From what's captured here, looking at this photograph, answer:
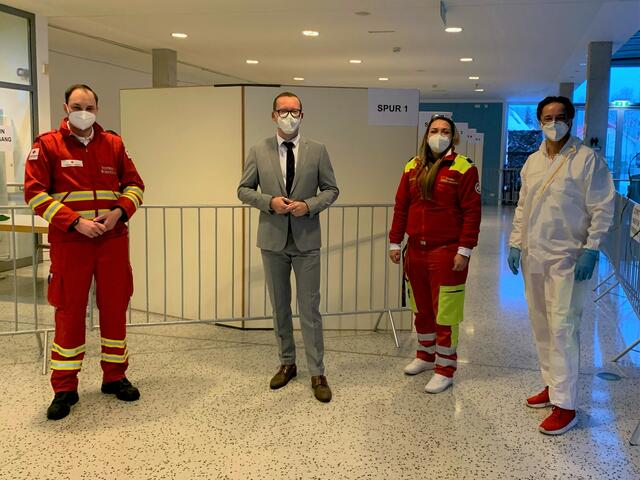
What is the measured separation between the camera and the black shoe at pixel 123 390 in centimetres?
367

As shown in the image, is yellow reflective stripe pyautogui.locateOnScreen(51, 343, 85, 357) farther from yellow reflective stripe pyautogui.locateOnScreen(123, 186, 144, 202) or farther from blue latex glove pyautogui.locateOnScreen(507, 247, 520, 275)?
blue latex glove pyautogui.locateOnScreen(507, 247, 520, 275)

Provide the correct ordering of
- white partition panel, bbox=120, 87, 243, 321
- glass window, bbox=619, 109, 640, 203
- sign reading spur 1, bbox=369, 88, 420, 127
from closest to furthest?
sign reading spur 1, bbox=369, 88, 420, 127 → white partition panel, bbox=120, 87, 243, 321 → glass window, bbox=619, 109, 640, 203

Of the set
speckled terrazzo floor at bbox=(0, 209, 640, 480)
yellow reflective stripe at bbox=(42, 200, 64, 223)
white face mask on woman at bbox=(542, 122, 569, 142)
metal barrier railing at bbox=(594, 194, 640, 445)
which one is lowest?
speckled terrazzo floor at bbox=(0, 209, 640, 480)

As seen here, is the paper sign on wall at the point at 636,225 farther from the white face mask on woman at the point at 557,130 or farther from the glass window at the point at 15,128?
the glass window at the point at 15,128

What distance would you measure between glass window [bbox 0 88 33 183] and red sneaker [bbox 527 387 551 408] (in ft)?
23.1

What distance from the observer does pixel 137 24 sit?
914 centimetres

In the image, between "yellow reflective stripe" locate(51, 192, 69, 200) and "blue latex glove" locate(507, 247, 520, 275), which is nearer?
"yellow reflective stripe" locate(51, 192, 69, 200)

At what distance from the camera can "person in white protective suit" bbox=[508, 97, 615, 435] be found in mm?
3174

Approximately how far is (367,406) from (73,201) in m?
1.99

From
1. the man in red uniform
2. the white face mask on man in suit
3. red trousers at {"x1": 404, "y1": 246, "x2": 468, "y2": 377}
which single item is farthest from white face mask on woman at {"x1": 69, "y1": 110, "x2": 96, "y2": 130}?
red trousers at {"x1": 404, "y1": 246, "x2": 468, "y2": 377}

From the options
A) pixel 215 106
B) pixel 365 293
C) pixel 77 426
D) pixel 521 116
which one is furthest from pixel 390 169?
pixel 521 116

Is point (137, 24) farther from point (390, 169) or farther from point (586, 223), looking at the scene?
point (586, 223)

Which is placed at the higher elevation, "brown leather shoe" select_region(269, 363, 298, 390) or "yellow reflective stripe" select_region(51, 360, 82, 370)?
"yellow reflective stripe" select_region(51, 360, 82, 370)

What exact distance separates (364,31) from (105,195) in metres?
6.68
